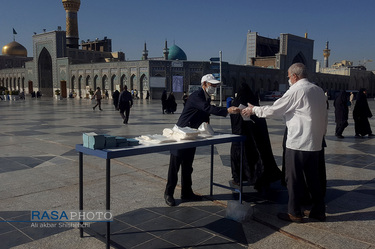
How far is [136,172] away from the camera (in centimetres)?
561

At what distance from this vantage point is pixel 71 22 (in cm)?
4894

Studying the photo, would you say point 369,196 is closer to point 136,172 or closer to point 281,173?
point 281,173

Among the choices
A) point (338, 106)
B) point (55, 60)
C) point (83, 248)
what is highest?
point (55, 60)

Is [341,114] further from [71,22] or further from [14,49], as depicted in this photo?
[14,49]

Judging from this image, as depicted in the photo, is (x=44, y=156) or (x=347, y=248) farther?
(x=44, y=156)

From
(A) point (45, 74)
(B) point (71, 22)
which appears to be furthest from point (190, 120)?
(A) point (45, 74)

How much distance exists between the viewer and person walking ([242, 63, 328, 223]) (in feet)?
11.3

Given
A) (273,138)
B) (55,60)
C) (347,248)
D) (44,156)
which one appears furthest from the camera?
(55,60)

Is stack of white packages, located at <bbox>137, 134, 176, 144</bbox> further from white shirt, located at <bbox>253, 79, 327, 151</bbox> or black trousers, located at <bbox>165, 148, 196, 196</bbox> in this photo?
white shirt, located at <bbox>253, 79, 327, 151</bbox>

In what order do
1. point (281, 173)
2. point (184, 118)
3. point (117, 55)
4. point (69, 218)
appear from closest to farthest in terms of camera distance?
1. point (69, 218)
2. point (184, 118)
3. point (281, 173)
4. point (117, 55)

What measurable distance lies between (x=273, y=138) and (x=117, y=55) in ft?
171

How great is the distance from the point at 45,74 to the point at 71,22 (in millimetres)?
9227

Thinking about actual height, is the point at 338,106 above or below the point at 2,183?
above

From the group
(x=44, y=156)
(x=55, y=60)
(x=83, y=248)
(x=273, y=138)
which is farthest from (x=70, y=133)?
(x=55, y=60)
